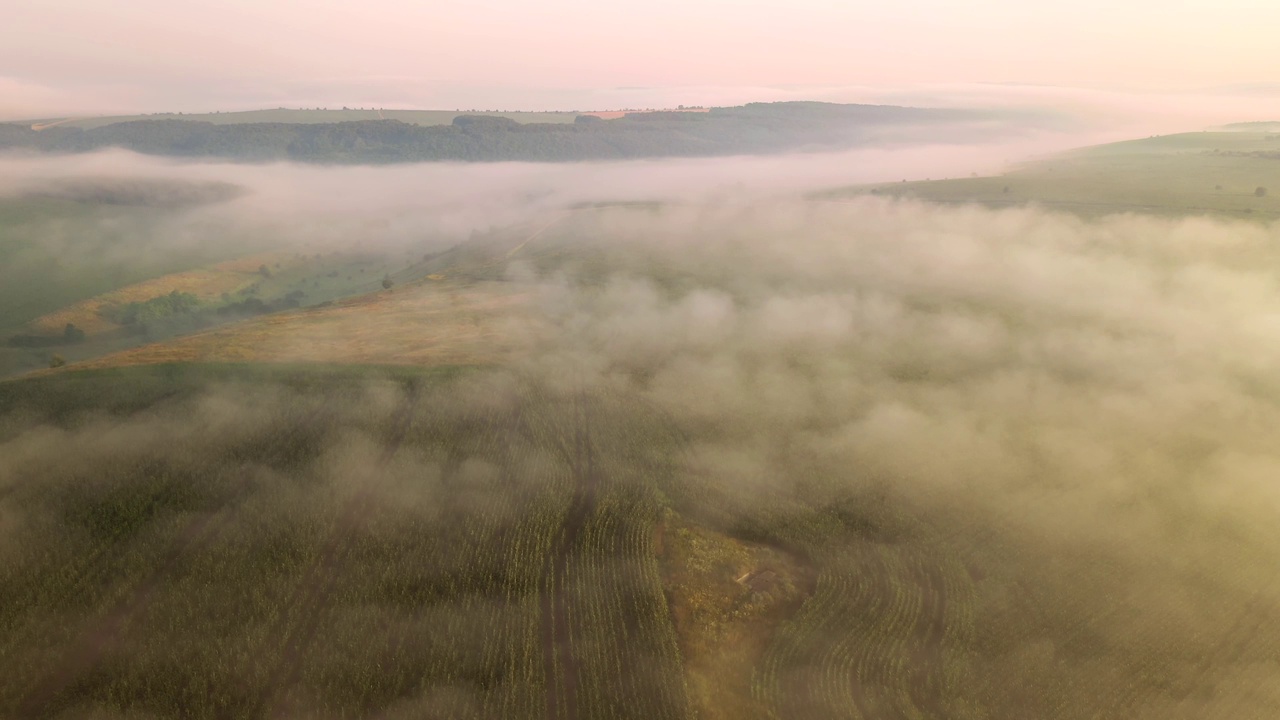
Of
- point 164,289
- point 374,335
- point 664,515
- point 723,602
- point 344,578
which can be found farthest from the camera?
point 164,289

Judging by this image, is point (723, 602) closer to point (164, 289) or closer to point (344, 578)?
point (344, 578)

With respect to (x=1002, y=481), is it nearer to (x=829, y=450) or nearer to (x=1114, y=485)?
(x=1114, y=485)

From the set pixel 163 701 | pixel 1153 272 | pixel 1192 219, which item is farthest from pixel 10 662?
pixel 1192 219

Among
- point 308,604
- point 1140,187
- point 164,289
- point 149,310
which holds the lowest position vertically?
point 308,604

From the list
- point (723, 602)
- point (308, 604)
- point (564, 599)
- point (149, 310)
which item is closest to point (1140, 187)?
point (723, 602)

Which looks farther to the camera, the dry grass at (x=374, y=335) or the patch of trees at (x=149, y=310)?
the patch of trees at (x=149, y=310)

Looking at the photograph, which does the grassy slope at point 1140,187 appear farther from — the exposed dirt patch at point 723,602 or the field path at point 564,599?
the field path at point 564,599

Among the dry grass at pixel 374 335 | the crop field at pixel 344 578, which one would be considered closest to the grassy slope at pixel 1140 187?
the dry grass at pixel 374 335
